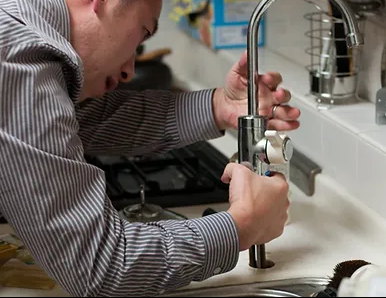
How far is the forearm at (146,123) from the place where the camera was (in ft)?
4.73

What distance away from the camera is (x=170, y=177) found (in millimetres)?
1524

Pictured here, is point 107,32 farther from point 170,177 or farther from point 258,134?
point 170,177

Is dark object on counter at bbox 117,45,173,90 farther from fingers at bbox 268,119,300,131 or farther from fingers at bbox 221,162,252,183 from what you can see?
fingers at bbox 221,162,252,183

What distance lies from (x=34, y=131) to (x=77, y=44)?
0.23 meters

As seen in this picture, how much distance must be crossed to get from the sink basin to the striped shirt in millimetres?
32

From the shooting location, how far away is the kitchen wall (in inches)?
50.2

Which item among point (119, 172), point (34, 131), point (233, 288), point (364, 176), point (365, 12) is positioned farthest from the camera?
point (119, 172)

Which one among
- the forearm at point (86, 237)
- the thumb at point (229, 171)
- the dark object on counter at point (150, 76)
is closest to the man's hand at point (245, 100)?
the thumb at point (229, 171)

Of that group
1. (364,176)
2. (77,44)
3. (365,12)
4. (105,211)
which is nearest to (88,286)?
(105,211)

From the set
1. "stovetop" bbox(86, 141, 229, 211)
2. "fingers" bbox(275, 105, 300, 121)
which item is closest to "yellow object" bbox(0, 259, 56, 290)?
"stovetop" bbox(86, 141, 229, 211)

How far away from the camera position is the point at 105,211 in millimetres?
1022

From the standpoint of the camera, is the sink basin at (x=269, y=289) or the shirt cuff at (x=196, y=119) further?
the shirt cuff at (x=196, y=119)

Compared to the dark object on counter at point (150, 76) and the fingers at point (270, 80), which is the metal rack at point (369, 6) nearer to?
the fingers at point (270, 80)

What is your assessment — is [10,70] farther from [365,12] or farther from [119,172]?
[365,12]
